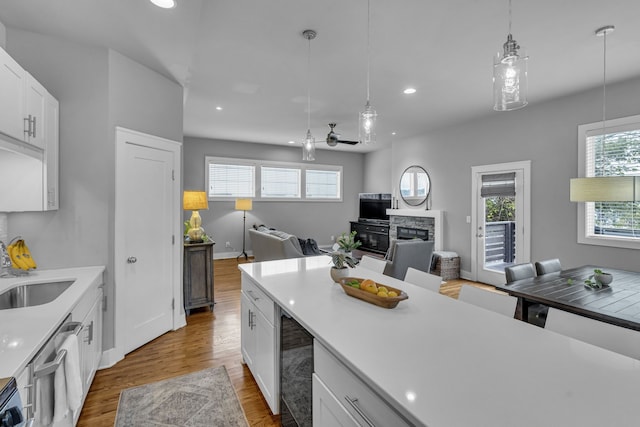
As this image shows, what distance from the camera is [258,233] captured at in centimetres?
570

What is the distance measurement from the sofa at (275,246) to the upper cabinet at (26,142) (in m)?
2.83

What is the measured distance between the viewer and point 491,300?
1.70m

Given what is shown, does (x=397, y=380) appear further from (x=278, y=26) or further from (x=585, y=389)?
(x=278, y=26)

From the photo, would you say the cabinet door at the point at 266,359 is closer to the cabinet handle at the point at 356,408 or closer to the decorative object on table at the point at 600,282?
the cabinet handle at the point at 356,408

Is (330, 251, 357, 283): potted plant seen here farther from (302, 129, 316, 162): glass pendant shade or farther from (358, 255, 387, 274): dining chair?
(302, 129, 316, 162): glass pendant shade

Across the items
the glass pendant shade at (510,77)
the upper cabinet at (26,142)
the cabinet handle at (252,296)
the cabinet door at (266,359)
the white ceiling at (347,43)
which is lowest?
the cabinet door at (266,359)

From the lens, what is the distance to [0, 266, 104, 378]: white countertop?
1168 millimetres

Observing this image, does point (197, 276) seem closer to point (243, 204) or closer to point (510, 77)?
point (243, 204)

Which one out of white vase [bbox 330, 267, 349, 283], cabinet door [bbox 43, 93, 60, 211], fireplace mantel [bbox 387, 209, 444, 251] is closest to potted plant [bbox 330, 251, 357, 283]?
white vase [bbox 330, 267, 349, 283]

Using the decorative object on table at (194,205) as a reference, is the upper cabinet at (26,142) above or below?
→ above

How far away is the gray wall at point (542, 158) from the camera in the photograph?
391 centimetres

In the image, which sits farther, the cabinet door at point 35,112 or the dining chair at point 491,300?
the cabinet door at point 35,112

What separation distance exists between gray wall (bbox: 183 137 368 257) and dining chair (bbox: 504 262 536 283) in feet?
18.6

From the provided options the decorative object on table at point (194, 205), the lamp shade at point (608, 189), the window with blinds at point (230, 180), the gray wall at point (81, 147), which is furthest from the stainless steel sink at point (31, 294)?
the window with blinds at point (230, 180)
